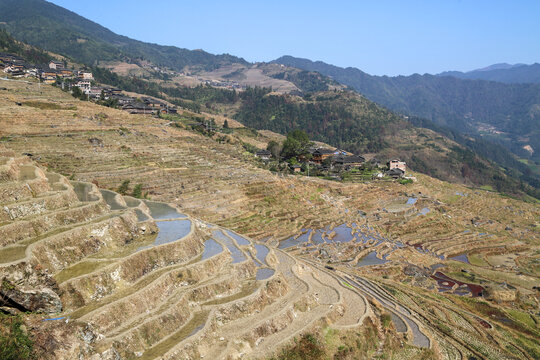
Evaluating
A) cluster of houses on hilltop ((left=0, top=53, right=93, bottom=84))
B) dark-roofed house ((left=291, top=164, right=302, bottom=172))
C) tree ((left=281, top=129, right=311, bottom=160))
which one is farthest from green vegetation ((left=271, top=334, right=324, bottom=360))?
cluster of houses on hilltop ((left=0, top=53, right=93, bottom=84))

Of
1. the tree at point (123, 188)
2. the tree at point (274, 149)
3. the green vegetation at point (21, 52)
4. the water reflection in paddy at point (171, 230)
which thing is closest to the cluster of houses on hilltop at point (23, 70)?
the green vegetation at point (21, 52)

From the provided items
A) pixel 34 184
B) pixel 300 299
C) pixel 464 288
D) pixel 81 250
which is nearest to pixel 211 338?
pixel 300 299

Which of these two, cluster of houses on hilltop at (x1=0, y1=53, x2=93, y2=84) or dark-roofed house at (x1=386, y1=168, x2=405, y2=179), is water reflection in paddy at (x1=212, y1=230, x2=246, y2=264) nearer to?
dark-roofed house at (x1=386, y1=168, x2=405, y2=179)

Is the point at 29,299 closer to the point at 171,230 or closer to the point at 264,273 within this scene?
the point at 171,230

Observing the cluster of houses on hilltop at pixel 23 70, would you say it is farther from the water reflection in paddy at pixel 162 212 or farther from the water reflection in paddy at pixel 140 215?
the water reflection in paddy at pixel 140 215

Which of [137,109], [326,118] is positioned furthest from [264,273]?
[326,118]
